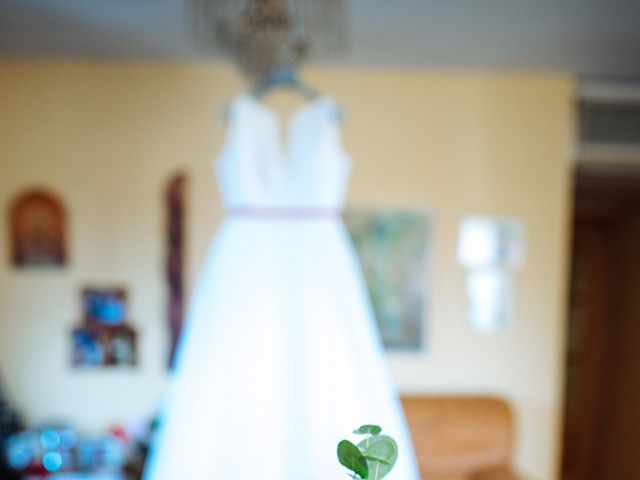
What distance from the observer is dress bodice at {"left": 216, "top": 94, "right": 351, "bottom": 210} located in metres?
1.17

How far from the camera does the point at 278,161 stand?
4.12ft

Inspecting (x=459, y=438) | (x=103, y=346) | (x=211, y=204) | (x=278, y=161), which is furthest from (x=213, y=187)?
(x=459, y=438)

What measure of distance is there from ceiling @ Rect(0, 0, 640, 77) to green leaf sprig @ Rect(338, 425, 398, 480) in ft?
4.42

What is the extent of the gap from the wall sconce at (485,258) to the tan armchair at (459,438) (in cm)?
38

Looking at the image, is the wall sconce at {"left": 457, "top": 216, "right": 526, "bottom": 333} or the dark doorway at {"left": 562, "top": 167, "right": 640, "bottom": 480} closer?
the wall sconce at {"left": 457, "top": 216, "right": 526, "bottom": 333}

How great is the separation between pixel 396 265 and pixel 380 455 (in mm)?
1631

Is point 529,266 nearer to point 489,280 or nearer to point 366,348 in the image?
point 489,280

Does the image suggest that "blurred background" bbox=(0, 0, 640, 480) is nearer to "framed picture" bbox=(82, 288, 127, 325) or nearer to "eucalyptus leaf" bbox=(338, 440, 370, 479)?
"framed picture" bbox=(82, 288, 127, 325)

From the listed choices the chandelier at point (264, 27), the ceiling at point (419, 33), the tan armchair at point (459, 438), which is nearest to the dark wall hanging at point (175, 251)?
the ceiling at point (419, 33)

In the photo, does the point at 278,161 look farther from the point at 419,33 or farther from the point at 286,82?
the point at 419,33

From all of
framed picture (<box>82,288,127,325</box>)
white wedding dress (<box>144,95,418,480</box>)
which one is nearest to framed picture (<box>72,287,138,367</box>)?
framed picture (<box>82,288,127,325</box>)

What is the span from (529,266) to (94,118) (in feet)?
6.72

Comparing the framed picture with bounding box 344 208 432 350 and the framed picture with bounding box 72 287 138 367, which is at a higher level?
the framed picture with bounding box 344 208 432 350

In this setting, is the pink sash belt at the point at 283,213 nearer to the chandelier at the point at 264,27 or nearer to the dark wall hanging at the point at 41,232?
the chandelier at the point at 264,27
